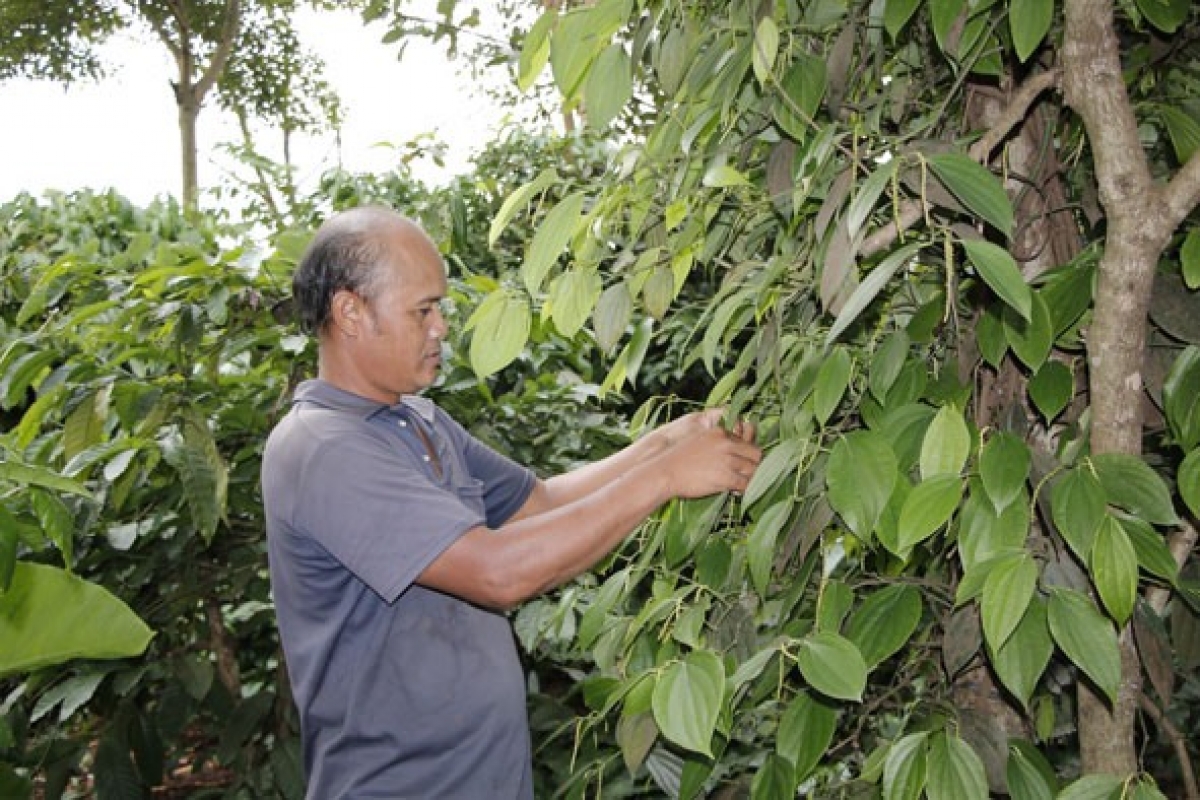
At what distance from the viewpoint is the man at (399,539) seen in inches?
54.2

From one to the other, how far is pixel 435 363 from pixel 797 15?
0.65 metres

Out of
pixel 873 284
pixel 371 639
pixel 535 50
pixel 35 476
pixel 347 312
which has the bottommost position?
pixel 371 639

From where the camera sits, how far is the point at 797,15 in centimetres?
126

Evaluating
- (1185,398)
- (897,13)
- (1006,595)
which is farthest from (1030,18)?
(1006,595)

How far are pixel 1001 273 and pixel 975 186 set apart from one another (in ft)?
0.27

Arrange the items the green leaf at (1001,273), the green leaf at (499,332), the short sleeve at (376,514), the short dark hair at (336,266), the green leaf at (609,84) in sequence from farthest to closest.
Result: 1. the short dark hair at (336,266)
2. the short sleeve at (376,514)
3. the green leaf at (499,332)
4. the green leaf at (609,84)
5. the green leaf at (1001,273)

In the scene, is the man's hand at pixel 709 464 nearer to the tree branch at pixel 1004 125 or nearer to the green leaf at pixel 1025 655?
the tree branch at pixel 1004 125

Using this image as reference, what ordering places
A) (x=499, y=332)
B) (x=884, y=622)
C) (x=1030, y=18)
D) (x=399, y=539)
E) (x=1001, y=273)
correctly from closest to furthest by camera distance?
(x=1001, y=273)
(x=1030, y=18)
(x=884, y=622)
(x=499, y=332)
(x=399, y=539)

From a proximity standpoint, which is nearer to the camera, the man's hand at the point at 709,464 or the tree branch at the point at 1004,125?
the tree branch at the point at 1004,125

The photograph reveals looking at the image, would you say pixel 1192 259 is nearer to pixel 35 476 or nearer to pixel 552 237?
pixel 552 237

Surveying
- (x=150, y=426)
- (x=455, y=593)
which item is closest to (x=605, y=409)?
(x=150, y=426)

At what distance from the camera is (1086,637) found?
883 millimetres

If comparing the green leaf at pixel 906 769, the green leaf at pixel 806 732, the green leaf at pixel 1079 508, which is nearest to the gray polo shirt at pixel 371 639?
the green leaf at pixel 806 732

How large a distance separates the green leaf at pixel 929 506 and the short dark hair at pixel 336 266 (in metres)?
0.86
